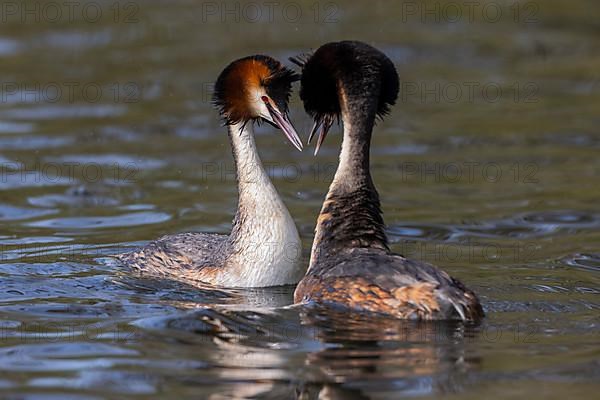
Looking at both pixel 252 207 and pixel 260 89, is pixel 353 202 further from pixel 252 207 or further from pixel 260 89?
pixel 260 89

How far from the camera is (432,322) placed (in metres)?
8.44

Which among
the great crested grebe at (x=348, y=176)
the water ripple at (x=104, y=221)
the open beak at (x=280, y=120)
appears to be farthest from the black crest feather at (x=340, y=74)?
the water ripple at (x=104, y=221)

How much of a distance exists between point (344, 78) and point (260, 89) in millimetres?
950

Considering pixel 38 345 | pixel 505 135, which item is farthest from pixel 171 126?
pixel 38 345

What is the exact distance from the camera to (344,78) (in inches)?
376

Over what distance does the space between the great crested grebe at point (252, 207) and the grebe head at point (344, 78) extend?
464 millimetres

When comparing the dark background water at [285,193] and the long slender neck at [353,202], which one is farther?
the long slender neck at [353,202]

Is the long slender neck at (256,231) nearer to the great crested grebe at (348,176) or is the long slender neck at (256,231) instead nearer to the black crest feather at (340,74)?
the great crested grebe at (348,176)

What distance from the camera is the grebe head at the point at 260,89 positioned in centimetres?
1022

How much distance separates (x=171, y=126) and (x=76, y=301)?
821 cm

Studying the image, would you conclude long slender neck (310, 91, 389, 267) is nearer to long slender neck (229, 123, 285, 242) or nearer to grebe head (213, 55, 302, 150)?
grebe head (213, 55, 302, 150)

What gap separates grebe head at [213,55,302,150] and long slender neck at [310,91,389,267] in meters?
0.63

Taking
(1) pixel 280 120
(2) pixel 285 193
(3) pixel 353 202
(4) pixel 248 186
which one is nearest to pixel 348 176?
(3) pixel 353 202

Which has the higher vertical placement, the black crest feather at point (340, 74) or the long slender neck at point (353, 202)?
the black crest feather at point (340, 74)
